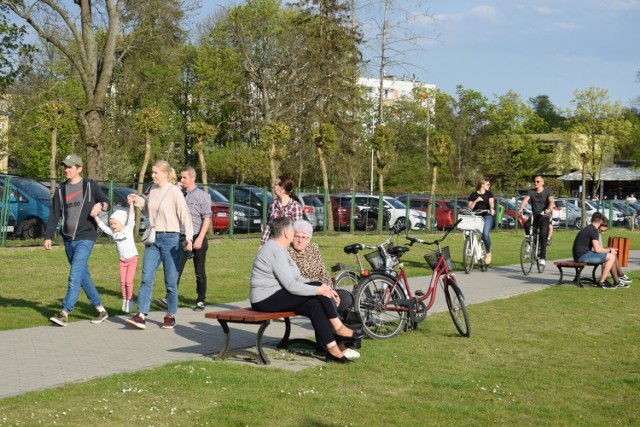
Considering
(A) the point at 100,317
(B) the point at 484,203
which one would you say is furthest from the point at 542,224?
(A) the point at 100,317

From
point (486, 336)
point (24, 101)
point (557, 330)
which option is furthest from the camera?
point (24, 101)

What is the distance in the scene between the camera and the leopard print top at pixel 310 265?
33.6 feet

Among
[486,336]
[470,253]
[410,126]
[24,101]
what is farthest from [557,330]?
[410,126]

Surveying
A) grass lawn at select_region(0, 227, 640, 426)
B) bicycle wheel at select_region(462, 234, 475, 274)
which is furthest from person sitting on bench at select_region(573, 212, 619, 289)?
grass lawn at select_region(0, 227, 640, 426)

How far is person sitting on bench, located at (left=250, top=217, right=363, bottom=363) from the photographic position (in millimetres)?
8992

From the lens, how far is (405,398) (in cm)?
750

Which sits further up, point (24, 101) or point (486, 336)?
point (24, 101)

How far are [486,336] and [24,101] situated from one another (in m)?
41.6

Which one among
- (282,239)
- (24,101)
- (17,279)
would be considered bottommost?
(17,279)

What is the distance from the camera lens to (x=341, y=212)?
115ft

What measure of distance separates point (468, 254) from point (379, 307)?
31.8ft

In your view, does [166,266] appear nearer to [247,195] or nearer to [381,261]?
[381,261]

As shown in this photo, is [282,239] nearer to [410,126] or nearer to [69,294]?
[69,294]

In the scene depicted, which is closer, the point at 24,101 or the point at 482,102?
the point at 24,101
